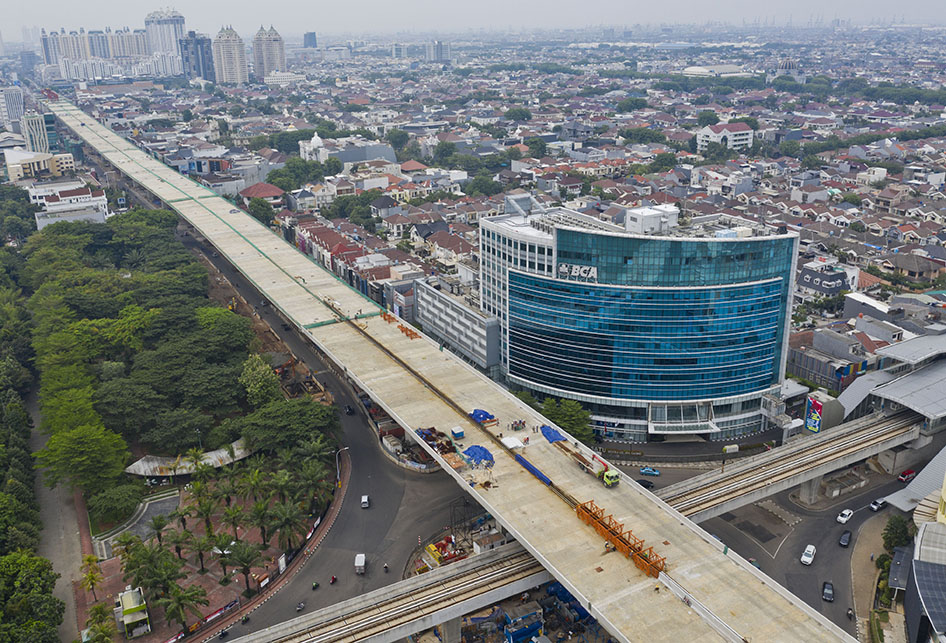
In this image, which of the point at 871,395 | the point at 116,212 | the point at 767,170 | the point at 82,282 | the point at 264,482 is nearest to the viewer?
the point at 264,482

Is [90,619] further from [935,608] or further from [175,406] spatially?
[935,608]

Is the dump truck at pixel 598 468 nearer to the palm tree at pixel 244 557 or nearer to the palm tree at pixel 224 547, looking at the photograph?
the palm tree at pixel 244 557

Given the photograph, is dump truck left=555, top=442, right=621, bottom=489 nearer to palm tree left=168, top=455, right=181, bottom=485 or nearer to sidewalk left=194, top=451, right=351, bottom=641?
sidewalk left=194, top=451, right=351, bottom=641

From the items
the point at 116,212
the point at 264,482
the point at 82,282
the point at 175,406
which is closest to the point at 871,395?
the point at 264,482

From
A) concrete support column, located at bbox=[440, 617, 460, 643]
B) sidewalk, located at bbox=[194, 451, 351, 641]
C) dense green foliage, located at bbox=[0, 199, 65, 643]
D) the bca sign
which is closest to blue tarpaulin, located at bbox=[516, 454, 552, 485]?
concrete support column, located at bbox=[440, 617, 460, 643]

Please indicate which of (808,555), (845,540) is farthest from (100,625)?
(845,540)

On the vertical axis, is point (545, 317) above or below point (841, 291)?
above
